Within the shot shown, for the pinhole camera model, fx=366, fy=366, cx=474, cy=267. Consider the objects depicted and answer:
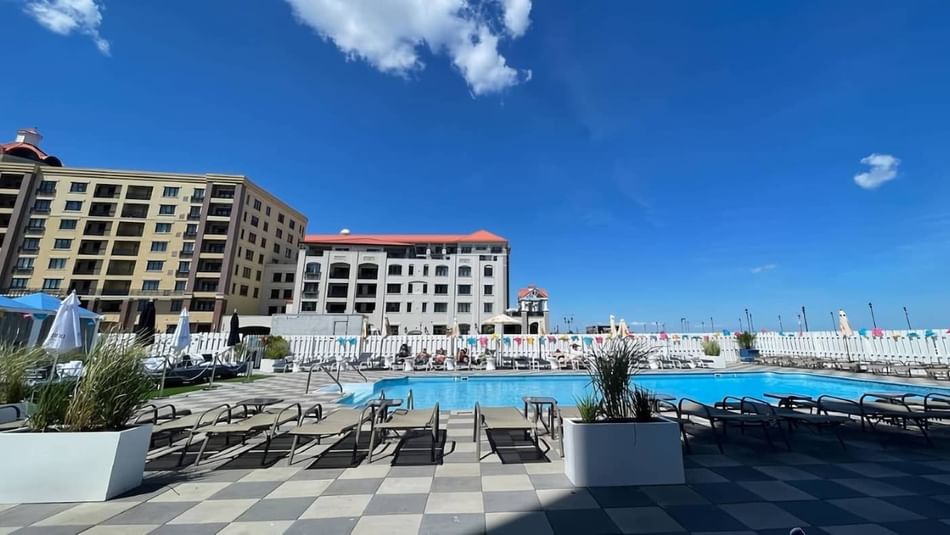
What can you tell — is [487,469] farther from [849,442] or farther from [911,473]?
[849,442]

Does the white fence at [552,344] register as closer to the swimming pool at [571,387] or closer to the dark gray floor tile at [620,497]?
the swimming pool at [571,387]

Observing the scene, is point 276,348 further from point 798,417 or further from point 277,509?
point 798,417

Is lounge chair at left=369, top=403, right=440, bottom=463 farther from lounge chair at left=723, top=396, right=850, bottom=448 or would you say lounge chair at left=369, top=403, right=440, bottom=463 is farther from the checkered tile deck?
lounge chair at left=723, top=396, right=850, bottom=448

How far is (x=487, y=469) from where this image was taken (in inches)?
155

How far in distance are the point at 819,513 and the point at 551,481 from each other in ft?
6.70

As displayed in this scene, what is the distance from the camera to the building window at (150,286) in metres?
37.6

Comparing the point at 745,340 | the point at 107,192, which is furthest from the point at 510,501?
the point at 107,192

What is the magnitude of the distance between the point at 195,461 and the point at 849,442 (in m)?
8.10

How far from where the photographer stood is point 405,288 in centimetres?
4219

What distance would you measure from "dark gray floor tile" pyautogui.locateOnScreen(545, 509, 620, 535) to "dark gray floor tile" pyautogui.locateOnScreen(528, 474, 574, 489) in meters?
0.53

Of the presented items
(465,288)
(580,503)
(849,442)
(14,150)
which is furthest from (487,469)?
(14,150)

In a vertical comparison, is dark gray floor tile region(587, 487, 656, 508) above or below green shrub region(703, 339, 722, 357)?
below

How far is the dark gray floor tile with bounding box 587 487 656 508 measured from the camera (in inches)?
118

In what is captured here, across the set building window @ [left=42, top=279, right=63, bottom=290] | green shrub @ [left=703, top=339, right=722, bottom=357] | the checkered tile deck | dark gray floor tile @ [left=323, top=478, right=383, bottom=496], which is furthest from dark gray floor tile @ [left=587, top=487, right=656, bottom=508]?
building window @ [left=42, top=279, right=63, bottom=290]
